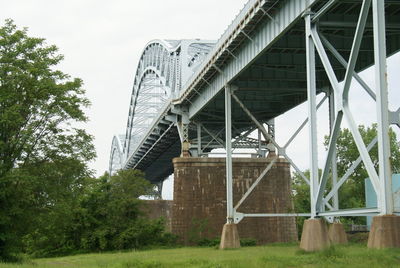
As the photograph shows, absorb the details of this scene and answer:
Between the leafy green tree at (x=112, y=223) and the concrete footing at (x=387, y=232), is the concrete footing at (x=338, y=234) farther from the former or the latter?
the leafy green tree at (x=112, y=223)

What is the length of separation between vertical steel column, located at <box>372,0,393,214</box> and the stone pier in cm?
2826

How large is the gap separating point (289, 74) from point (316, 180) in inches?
576

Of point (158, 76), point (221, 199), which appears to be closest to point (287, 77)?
point (221, 199)

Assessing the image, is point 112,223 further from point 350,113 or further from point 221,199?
point 350,113

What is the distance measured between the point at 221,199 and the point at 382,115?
28.7 meters

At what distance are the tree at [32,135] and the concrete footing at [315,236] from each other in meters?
11.2

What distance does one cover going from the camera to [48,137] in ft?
91.8

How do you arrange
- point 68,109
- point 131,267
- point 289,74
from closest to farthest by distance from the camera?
1. point 131,267
2. point 68,109
3. point 289,74

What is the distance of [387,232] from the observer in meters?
15.9

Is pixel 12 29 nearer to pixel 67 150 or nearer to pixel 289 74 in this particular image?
pixel 67 150

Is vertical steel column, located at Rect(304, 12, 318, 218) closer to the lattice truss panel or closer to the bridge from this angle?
the bridge

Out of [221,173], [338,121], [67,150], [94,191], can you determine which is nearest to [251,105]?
[221,173]

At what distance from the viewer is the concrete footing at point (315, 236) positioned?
66.9ft

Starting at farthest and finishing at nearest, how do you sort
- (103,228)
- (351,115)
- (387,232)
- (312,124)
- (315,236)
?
(103,228), (312,124), (315,236), (351,115), (387,232)
